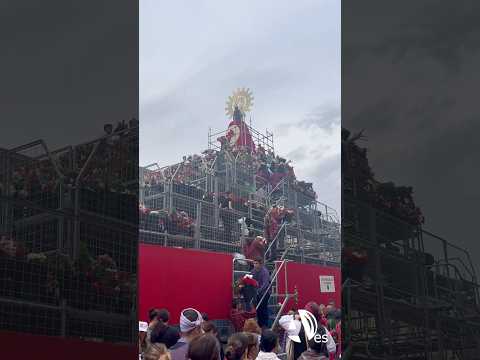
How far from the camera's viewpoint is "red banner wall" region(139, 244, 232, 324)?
366 inches

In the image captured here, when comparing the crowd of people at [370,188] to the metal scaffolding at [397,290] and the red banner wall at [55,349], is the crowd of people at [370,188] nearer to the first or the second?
the metal scaffolding at [397,290]

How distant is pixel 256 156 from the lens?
14.7 meters

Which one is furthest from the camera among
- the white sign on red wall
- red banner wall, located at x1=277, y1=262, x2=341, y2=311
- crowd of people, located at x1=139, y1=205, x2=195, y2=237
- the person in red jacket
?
the white sign on red wall

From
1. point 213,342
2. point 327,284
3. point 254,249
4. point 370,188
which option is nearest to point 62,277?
point 213,342

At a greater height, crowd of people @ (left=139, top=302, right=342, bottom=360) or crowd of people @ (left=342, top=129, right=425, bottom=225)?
crowd of people @ (left=342, top=129, right=425, bottom=225)

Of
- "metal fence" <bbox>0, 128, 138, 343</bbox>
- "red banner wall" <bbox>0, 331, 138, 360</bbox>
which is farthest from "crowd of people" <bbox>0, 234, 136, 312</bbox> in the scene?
"red banner wall" <bbox>0, 331, 138, 360</bbox>

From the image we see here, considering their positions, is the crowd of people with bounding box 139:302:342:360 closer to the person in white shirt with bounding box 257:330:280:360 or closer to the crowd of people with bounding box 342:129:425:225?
the person in white shirt with bounding box 257:330:280:360

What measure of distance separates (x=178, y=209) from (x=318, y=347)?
23.5 ft

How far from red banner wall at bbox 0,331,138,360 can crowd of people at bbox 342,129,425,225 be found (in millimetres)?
1220

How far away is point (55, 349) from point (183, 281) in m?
7.20

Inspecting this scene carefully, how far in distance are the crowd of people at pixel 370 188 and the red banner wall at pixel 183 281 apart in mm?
7174

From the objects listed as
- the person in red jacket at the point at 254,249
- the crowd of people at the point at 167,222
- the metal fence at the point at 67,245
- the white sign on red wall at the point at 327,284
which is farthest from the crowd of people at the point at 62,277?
the white sign on red wall at the point at 327,284

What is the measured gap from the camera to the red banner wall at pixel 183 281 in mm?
9305

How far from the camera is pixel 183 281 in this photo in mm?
9688
